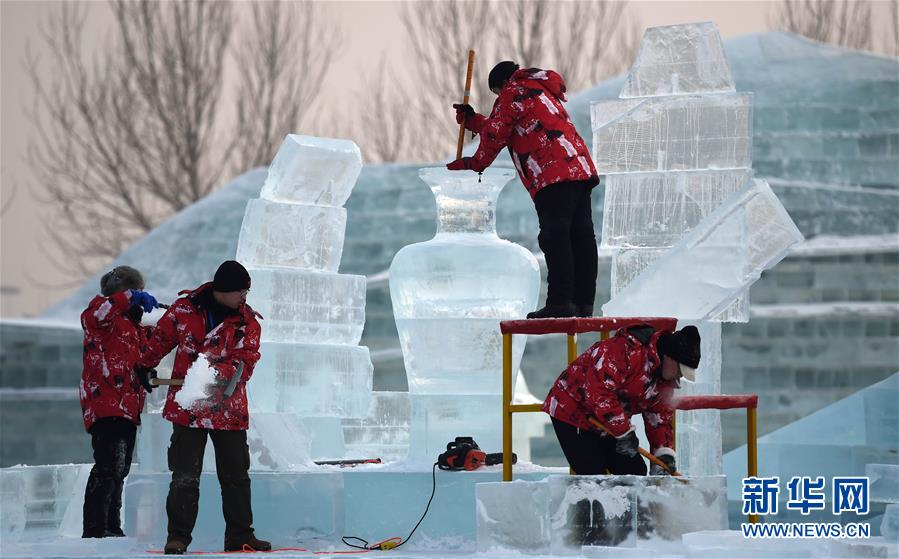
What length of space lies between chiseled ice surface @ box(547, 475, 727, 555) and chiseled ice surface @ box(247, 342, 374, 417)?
276 centimetres

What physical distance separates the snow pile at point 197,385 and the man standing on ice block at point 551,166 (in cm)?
159

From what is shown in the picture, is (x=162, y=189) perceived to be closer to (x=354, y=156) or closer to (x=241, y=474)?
(x=354, y=156)

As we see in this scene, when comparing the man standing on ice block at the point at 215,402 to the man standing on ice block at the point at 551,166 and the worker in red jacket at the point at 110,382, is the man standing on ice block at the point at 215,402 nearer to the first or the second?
the worker in red jacket at the point at 110,382

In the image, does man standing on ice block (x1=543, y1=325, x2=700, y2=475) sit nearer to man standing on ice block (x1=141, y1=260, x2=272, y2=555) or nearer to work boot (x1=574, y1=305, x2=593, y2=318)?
work boot (x1=574, y1=305, x2=593, y2=318)


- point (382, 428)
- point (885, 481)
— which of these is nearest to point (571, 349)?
point (885, 481)

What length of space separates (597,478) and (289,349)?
288cm

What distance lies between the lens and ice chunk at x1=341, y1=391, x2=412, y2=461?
9617 mm

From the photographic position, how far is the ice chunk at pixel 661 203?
8492 millimetres

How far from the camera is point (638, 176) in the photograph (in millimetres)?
8609

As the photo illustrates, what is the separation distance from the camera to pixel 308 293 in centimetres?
895

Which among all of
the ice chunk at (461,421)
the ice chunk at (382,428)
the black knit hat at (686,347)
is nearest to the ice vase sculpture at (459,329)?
the ice chunk at (461,421)

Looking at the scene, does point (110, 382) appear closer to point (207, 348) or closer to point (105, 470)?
point (105, 470)

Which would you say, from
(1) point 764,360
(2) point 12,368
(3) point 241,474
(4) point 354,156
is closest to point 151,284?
(2) point 12,368

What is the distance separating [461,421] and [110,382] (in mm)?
1847
